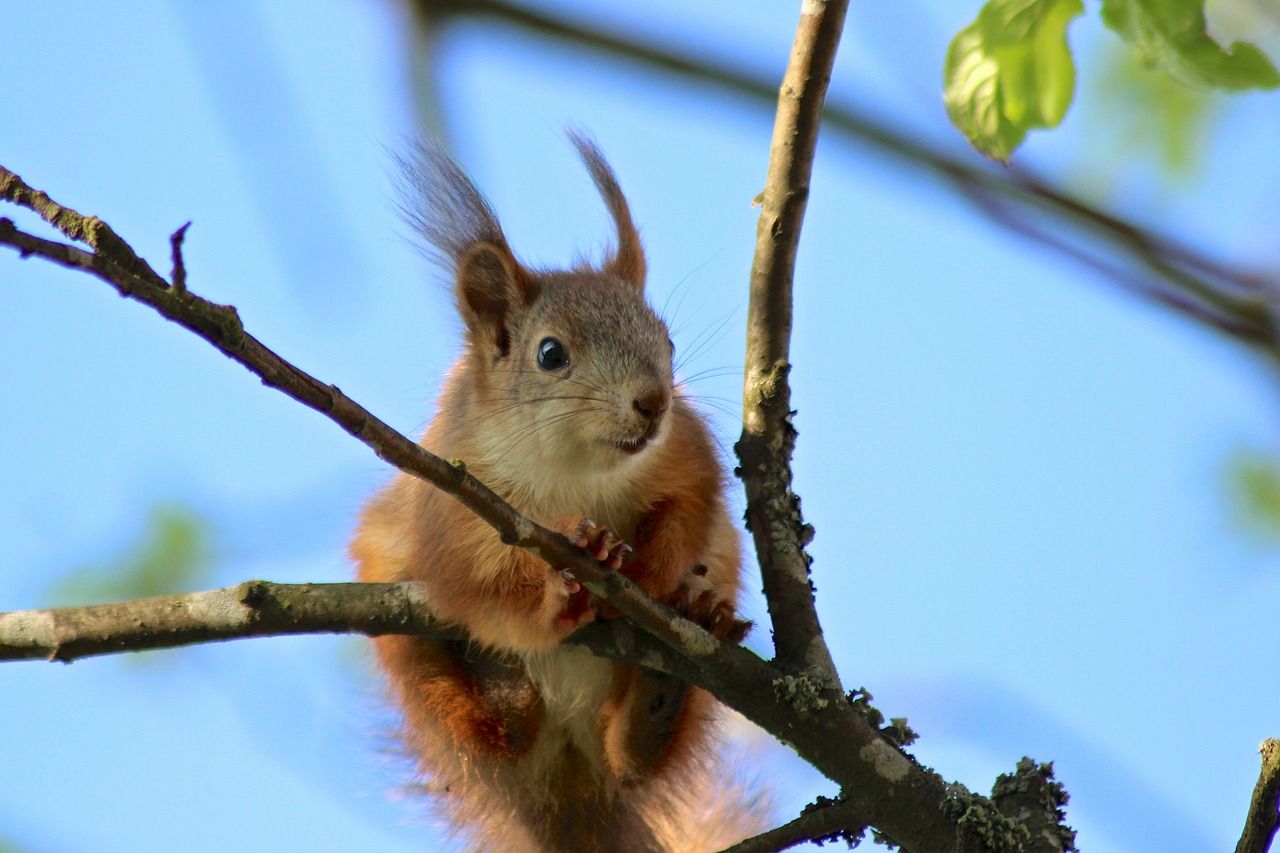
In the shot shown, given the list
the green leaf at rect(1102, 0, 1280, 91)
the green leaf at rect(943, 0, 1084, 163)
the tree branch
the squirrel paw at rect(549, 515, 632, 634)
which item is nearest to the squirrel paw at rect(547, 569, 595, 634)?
the squirrel paw at rect(549, 515, 632, 634)

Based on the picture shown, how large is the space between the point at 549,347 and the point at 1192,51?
2.62 meters

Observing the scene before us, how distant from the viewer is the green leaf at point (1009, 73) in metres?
2.80

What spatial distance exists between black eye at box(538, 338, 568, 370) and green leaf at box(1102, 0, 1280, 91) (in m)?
2.51

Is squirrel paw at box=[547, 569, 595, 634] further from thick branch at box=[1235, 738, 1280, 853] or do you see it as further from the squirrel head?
thick branch at box=[1235, 738, 1280, 853]

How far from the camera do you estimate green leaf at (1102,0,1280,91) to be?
2.49 m

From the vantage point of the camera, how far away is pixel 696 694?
4.38m

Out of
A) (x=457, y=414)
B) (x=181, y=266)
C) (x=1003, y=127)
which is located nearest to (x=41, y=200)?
(x=181, y=266)

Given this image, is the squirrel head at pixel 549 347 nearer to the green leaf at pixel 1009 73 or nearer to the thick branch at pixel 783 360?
the thick branch at pixel 783 360

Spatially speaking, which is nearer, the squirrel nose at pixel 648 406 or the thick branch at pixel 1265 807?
the thick branch at pixel 1265 807

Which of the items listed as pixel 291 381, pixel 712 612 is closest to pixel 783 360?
pixel 712 612

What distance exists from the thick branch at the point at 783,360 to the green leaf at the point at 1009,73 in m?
0.58

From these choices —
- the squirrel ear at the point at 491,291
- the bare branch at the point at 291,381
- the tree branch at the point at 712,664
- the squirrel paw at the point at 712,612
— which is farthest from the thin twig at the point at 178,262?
the squirrel ear at the point at 491,291

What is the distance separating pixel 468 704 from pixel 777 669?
1.43 m

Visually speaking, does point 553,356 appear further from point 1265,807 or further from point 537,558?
point 1265,807
